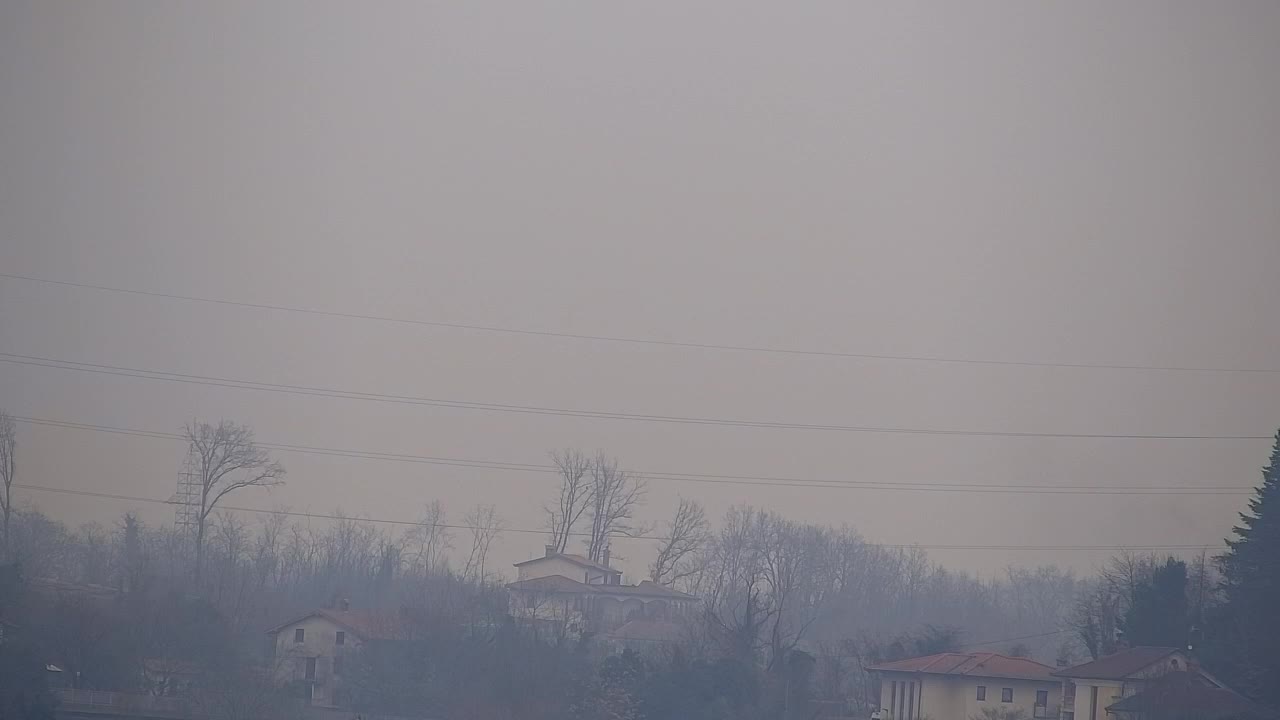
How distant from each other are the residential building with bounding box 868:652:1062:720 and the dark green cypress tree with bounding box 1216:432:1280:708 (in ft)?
21.6

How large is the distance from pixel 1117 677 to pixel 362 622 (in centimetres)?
2812

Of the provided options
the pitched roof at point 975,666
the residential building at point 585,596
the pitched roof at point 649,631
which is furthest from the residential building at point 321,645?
the pitched roof at point 975,666

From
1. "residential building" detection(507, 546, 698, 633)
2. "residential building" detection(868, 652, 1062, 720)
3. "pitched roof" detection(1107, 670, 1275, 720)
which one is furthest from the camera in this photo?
"residential building" detection(507, 546, 698, 633)

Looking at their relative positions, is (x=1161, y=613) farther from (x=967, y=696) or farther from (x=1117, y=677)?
(x=967, y=696)

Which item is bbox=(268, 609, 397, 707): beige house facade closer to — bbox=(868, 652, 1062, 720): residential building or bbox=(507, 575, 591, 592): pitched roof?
bbox=(507, 575, 591, 592): pitched roof

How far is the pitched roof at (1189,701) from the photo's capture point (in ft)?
159

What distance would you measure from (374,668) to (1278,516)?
34.4 metres

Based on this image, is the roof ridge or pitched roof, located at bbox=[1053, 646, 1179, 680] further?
the roof ridge

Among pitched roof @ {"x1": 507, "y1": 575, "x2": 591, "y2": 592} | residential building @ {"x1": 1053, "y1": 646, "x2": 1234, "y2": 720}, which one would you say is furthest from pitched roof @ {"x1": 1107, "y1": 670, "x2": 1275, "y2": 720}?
pitched roof @ {"x1": 507, "y1": 575, "x2": 591, "y2": 592}

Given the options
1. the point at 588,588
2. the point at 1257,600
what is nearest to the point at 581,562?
the point at 588,588

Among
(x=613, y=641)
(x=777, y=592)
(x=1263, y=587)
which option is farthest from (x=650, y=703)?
(x=777, y=592)

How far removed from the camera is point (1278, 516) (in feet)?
184

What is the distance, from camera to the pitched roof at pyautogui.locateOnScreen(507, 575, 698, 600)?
71938mm

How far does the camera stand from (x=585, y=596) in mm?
73625
